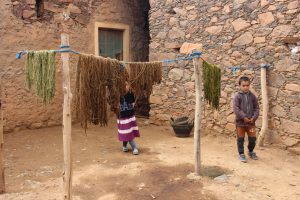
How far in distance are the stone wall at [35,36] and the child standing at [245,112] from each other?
3.93 meters

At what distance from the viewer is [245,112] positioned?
17.2 feet

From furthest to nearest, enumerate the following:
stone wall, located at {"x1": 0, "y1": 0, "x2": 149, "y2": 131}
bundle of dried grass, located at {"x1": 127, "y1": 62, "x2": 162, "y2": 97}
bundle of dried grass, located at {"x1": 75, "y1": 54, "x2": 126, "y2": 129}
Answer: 1. stone wall, located at {"x1": 0, "y1": 0, "x2": 149, "y2": 131}
2. bundle of dried grass, located at {"x1": 127, "y1": 62, "x2": 162, "y2": 97}
3. bundle of dried grass, located at {"x1": 75, "y1": 54, "x2": 126, "y2": 129}

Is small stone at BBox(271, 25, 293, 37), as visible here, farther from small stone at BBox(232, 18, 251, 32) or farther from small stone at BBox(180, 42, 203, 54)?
small stone at BBox(180, 42, 203, 54)

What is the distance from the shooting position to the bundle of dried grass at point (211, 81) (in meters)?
4.72

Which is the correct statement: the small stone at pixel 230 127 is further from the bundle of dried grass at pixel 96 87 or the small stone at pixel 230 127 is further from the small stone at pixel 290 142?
the bundle of dried grass at pixel 96 87

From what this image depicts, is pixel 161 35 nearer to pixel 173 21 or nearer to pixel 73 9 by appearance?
pixel 173 21

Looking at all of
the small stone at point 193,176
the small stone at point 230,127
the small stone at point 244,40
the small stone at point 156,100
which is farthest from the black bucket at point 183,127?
the small stone at point 193,176

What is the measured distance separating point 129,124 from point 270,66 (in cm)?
273

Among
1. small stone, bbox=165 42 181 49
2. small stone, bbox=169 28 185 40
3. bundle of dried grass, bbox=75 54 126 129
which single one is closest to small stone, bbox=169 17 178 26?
small stone, bbox=169 28 185 40

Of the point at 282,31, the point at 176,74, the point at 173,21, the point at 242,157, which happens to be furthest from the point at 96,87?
the point at 173,21

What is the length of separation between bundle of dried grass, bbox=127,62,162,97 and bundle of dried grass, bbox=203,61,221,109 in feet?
2.37

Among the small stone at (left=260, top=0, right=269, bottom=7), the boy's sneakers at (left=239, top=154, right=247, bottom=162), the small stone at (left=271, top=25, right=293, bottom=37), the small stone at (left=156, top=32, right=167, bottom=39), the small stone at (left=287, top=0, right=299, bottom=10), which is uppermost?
the small stone at (left=260, top=0, right=269, bottom=7)

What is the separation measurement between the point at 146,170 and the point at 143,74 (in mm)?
1439

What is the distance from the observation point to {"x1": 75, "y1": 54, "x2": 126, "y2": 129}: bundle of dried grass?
12.4 ft
